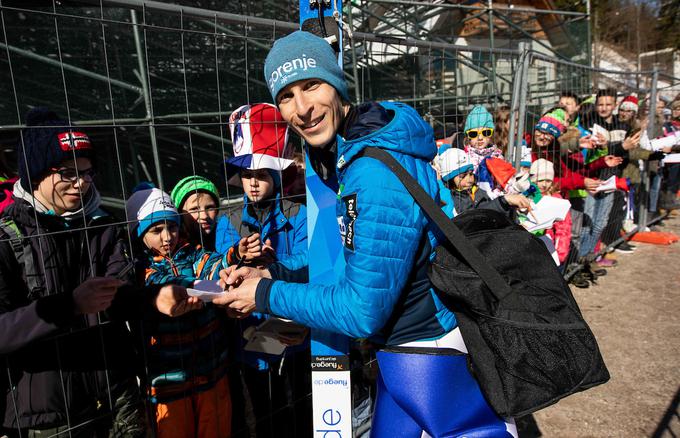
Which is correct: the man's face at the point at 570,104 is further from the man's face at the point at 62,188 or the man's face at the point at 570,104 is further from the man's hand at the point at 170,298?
the man's face at the point at 62,188

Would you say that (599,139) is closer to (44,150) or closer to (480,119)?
(480,119)

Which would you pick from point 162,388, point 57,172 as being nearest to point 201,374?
point 162,388

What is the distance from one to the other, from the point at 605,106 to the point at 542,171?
7.61ft

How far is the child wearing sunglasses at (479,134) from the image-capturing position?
11.7 feet

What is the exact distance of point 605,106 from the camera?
5770 millimetres

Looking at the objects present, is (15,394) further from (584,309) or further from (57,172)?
(584,309)

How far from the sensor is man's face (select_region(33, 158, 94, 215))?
1.73m

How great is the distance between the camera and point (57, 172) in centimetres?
173

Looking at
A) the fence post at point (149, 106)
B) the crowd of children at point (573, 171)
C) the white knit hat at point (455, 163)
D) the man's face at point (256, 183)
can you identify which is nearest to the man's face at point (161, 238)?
the fence post at point (149, 106)

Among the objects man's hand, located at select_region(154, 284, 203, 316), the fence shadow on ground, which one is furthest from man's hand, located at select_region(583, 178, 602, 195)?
man's hand, located at select_region(154, 284, 203, 316)

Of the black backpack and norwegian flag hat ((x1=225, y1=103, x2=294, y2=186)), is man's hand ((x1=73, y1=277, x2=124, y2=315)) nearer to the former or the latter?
norwegian flag hat ((x1=225, y1=103, x2=294, y2=186))

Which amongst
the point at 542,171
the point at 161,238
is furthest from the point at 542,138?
the point at 161,238

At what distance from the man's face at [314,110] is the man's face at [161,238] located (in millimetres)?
989

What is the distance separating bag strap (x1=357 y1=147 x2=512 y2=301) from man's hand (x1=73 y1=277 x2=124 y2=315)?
1076 millimetres
